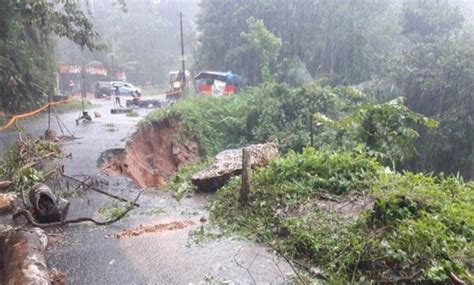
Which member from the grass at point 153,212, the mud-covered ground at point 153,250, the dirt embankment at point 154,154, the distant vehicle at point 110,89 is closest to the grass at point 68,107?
the dirt embankment at point 154,154

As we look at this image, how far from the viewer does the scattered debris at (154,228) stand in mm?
6324

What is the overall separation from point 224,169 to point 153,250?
3.18 metres

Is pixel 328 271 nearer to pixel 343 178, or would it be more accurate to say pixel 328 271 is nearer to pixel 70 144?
pixel 343 178

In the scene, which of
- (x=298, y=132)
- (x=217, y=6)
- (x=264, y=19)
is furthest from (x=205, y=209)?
(x=217, y=6)

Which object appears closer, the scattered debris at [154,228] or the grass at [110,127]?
the scattered debris at [154,228]

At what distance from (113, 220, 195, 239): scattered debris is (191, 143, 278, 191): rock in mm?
1715

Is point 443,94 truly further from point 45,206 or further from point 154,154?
point 45,206

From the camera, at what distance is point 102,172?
10.2m

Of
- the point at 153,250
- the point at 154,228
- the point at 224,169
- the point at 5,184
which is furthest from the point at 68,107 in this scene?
the point at 153,250

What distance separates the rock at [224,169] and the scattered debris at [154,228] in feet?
5.63

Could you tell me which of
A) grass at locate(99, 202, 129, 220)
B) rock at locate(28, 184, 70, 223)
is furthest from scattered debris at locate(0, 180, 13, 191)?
grass at locate(99, 202, 129, 220)

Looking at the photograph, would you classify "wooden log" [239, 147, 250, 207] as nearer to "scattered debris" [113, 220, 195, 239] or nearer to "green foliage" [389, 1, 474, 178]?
"scattered debris" [113, 220, 195, 239]

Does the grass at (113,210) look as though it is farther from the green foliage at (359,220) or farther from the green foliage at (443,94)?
the green foliage at (443,94)

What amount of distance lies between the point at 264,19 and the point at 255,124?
1703 cm
